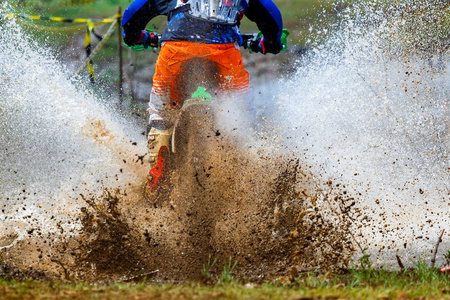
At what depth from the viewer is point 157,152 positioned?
4.90 metres

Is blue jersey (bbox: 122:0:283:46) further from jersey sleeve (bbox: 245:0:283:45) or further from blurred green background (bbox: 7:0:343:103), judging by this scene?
blurred green background (bbox: 7:0:343:103)

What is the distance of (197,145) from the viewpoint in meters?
4.74

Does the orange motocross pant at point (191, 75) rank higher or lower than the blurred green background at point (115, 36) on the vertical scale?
lower

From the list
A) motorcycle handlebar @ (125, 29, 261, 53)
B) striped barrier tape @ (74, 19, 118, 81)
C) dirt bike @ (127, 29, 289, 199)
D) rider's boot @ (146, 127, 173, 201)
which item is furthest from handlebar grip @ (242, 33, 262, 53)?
A: striped barrier tape @ (74, 19, 118, 81)

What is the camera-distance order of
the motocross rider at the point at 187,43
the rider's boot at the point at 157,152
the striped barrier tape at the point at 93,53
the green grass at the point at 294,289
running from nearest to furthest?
the green grass at the point at 294,289
the motocross rider at the point at 187,43
the rider's boot at the point at 157,152
the striped barrier tape at the point at 93,53

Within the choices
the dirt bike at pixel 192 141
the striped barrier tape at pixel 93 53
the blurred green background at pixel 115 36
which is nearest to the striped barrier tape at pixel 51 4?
the blurred green background at pixel 115 36

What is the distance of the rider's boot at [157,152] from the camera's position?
4.89 meters

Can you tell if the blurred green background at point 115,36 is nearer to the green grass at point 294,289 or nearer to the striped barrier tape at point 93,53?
the striped barrier tape at point 93,53

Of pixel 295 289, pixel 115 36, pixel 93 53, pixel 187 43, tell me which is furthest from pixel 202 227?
pixel 115 36

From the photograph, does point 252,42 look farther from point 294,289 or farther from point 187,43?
point 294,289

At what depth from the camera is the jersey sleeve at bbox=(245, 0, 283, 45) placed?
188 inches

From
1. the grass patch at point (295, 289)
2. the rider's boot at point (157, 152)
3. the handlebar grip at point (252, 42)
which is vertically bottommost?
the grass patch at point (295, 289)

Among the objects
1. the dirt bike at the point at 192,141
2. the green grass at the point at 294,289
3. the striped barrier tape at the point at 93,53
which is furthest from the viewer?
the striped barrier tape at the point at 93,53

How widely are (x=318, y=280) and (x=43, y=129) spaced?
384 cm
